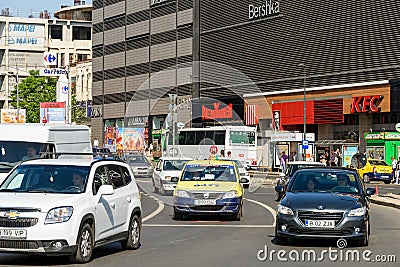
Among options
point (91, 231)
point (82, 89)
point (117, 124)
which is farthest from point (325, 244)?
point (82, 89)

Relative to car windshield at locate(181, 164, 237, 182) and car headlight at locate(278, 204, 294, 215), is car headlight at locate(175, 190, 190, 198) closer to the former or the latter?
car windshield at locate(181, 164, 237, 182)

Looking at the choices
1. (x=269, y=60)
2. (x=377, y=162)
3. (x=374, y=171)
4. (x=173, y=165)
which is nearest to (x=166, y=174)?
(x=173, y=165)

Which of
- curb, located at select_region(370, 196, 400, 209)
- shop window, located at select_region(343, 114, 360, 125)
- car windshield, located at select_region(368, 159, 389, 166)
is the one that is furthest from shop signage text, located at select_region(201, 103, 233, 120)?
curb, located at select_region(370, 196, 400, 209)

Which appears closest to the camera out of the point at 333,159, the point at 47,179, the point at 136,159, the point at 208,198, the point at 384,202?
the point at 47,179

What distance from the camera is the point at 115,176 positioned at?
14.8 m

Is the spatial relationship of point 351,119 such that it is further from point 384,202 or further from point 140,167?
point 384,202

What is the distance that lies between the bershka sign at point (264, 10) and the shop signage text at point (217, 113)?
9.03 metres

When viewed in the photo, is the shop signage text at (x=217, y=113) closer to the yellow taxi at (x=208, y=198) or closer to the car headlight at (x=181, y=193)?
the yellow taxi at (x=208, y=198)

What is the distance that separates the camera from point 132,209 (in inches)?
598

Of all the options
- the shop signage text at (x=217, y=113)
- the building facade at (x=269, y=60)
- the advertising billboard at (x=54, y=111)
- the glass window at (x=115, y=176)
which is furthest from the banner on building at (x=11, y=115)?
the glass window at (x=115, y=176)

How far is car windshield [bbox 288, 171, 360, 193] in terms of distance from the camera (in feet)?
54.6

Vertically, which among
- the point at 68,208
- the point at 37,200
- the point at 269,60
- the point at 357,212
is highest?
the point at 269,60

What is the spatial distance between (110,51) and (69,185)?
3420 inches

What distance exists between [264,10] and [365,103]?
654 inches
